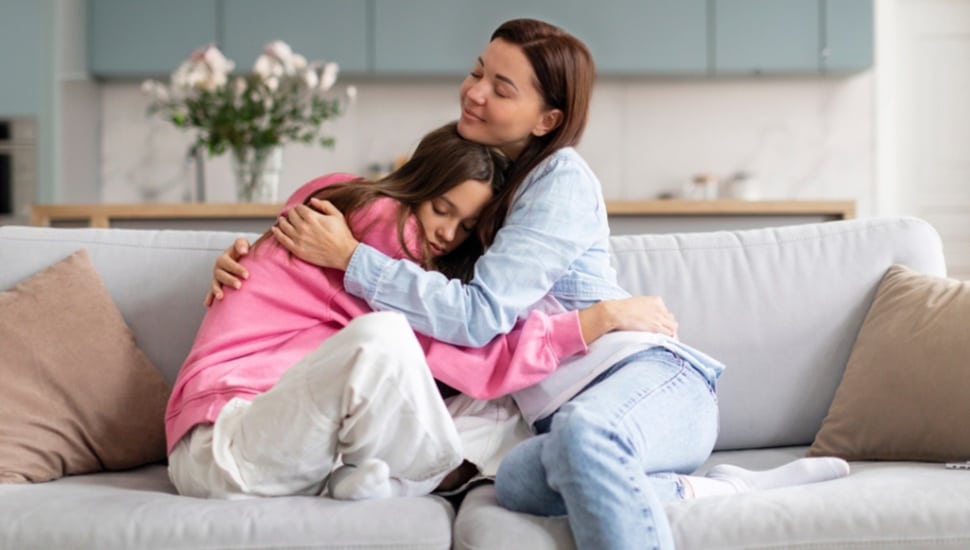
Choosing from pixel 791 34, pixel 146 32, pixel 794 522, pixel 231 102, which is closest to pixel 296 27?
pixel 146 32

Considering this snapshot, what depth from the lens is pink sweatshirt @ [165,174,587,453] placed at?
172 centimetres

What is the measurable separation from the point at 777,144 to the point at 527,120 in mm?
3605

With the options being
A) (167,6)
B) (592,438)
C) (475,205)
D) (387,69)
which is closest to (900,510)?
(592,438)

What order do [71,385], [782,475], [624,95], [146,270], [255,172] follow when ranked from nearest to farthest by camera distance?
[782,475] < [71,385] < [146,270] < [255,172] < [624,95]

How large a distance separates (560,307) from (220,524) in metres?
0.72

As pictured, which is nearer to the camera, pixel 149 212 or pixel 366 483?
pixel 366 483

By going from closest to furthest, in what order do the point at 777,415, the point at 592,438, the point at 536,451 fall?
the point at 592,438 → the point at 536,451 → the point at 777,415

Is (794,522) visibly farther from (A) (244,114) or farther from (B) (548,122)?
(A) (244,114)

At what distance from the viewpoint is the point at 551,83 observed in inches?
76.2

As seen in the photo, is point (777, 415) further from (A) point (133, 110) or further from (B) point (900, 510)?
(A) point (133, 110)

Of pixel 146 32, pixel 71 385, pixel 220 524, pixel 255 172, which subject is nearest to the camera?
pixel 220 524

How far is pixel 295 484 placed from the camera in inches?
62.6

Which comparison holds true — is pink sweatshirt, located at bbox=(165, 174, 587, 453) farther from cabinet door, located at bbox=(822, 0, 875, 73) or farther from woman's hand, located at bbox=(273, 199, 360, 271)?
cabinet door, located at bbox=(822, 0, 875, 73)

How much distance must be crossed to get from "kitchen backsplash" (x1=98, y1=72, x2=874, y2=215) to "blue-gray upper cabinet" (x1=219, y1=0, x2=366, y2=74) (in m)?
0.35
